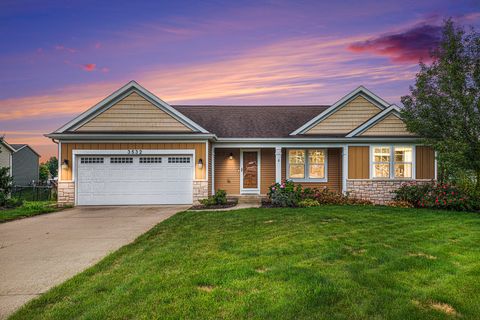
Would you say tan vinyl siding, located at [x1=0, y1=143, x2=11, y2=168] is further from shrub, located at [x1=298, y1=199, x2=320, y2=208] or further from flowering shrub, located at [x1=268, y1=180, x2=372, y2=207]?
shrub, located at [x1=298, y1=199, x2=320, y2=208]

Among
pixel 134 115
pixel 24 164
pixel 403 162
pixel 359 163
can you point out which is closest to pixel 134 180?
pixel 134 115

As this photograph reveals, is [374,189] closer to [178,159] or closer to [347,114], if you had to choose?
[347,114]

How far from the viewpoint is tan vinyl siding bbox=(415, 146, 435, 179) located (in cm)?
1310

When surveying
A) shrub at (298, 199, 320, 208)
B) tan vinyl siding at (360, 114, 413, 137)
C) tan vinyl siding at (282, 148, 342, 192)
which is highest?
tan vinyl siding at (360, 114, 413, 137)

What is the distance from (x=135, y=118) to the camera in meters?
12.9

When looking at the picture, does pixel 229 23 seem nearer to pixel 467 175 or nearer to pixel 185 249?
pixel 185 249

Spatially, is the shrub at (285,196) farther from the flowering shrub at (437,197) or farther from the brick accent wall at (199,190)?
the flowering shrub at (437,197)

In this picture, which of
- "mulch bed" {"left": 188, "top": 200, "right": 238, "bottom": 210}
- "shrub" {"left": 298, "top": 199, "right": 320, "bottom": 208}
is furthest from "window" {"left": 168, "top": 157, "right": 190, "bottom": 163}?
"shrub" {"left": 298, "top": 199, "right": 320, "bottom": 208}

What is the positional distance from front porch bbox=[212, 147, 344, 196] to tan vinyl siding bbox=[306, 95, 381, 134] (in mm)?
1194

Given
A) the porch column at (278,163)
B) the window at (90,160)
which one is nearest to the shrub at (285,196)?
the porch column at (278,163)

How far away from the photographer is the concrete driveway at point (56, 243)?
404 centimetres

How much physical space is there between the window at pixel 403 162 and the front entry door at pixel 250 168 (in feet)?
22.3

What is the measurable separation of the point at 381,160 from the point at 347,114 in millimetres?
2826

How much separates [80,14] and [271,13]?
8.88m
